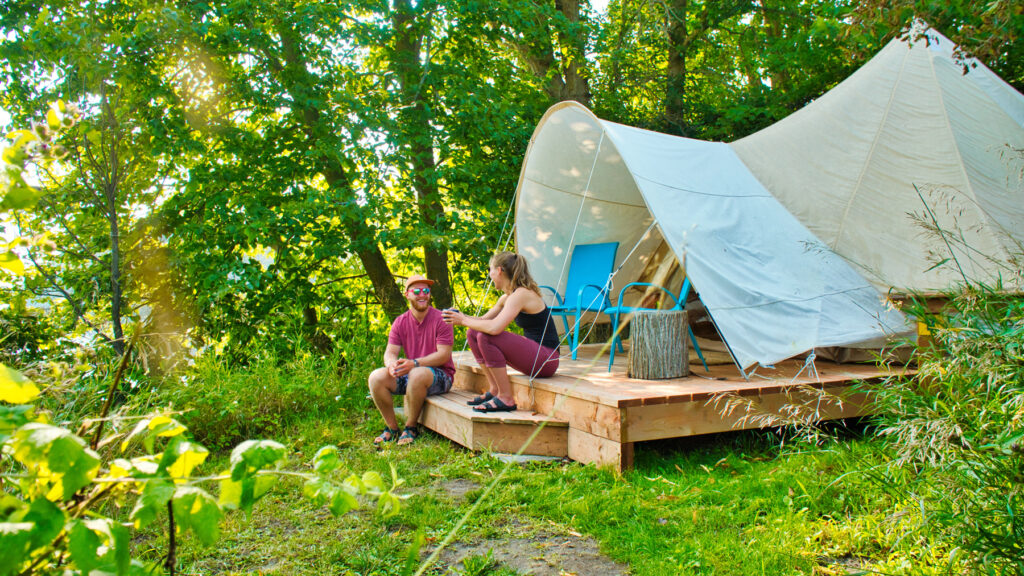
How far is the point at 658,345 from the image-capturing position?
448 cm

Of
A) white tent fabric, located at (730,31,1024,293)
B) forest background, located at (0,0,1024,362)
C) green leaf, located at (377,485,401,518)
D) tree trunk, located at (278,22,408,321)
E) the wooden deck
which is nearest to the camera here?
green leaf, located at (377,485,401,518)

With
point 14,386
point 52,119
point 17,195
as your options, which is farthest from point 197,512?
point 52,119

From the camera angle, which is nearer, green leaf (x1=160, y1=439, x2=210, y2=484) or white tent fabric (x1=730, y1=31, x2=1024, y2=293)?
green leaf (x1=160, y1=439, x2=210, y2=484)

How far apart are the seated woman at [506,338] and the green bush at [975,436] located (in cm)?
226

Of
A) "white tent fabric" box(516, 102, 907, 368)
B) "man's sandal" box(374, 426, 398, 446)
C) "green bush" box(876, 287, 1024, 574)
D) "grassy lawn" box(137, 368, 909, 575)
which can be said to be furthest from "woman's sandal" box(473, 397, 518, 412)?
"green bush" box(876, 287, 1024, 574)

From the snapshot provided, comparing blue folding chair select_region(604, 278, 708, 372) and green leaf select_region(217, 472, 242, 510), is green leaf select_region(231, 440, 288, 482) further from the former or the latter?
blue folding chair select_region(604, 278, 708, 372)

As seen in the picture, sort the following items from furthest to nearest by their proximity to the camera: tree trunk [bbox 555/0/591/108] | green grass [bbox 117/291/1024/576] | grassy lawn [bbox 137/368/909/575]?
tree trunk [bbox 555/0/591/108]
grassy lawn [bbox 137/368/909/575]
green grass [bbox 117/291/1024/576]

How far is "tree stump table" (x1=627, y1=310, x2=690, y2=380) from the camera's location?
448cm

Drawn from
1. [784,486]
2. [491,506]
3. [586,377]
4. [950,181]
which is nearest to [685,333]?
[586,377]

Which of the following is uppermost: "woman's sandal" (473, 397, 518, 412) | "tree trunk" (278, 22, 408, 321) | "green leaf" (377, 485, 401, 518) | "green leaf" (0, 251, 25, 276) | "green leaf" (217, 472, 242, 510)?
"tree trunk" (278, 22, 408, 321)

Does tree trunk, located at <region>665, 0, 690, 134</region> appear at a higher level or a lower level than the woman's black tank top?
higher

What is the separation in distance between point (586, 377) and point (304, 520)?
2.12 m

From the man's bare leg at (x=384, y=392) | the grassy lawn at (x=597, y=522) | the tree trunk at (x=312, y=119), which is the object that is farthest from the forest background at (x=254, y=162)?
the grassy lawn at (x=597, y=522)

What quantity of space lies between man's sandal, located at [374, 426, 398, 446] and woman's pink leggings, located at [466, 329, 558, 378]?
0.76 metres
